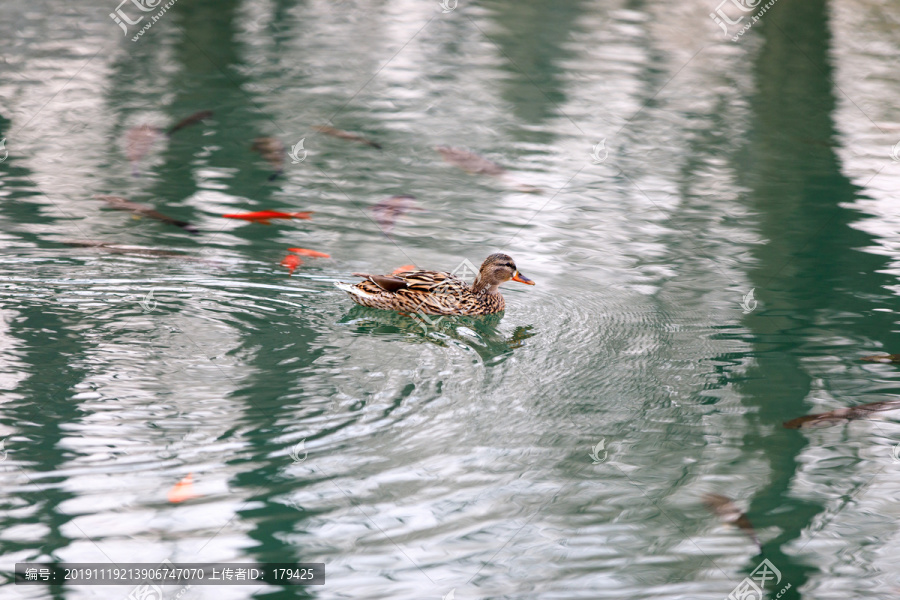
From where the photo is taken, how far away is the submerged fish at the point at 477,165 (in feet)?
26.0

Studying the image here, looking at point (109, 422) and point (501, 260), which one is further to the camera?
point (501, 260)

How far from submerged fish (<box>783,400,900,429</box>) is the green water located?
73mm

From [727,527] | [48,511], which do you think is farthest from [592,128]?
[48,511]

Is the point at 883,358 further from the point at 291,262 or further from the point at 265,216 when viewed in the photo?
the point at 265,216

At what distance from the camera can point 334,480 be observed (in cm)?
395

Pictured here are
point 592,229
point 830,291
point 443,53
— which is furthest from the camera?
point 443,53

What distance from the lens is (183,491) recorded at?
3.81m

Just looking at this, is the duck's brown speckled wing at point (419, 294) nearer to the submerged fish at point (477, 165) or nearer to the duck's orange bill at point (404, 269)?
the duck's orange bill at point (404, 269)

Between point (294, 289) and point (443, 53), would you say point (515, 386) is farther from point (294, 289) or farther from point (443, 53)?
point (443, 53)

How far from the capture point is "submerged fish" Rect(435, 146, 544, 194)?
26.0ft

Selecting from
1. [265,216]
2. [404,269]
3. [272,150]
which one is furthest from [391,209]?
[272,150]

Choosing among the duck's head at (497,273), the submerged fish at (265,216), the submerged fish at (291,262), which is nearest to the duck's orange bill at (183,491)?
the submerged fish at (291,262)

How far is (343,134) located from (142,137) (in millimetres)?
1850

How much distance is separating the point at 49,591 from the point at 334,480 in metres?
1.17
